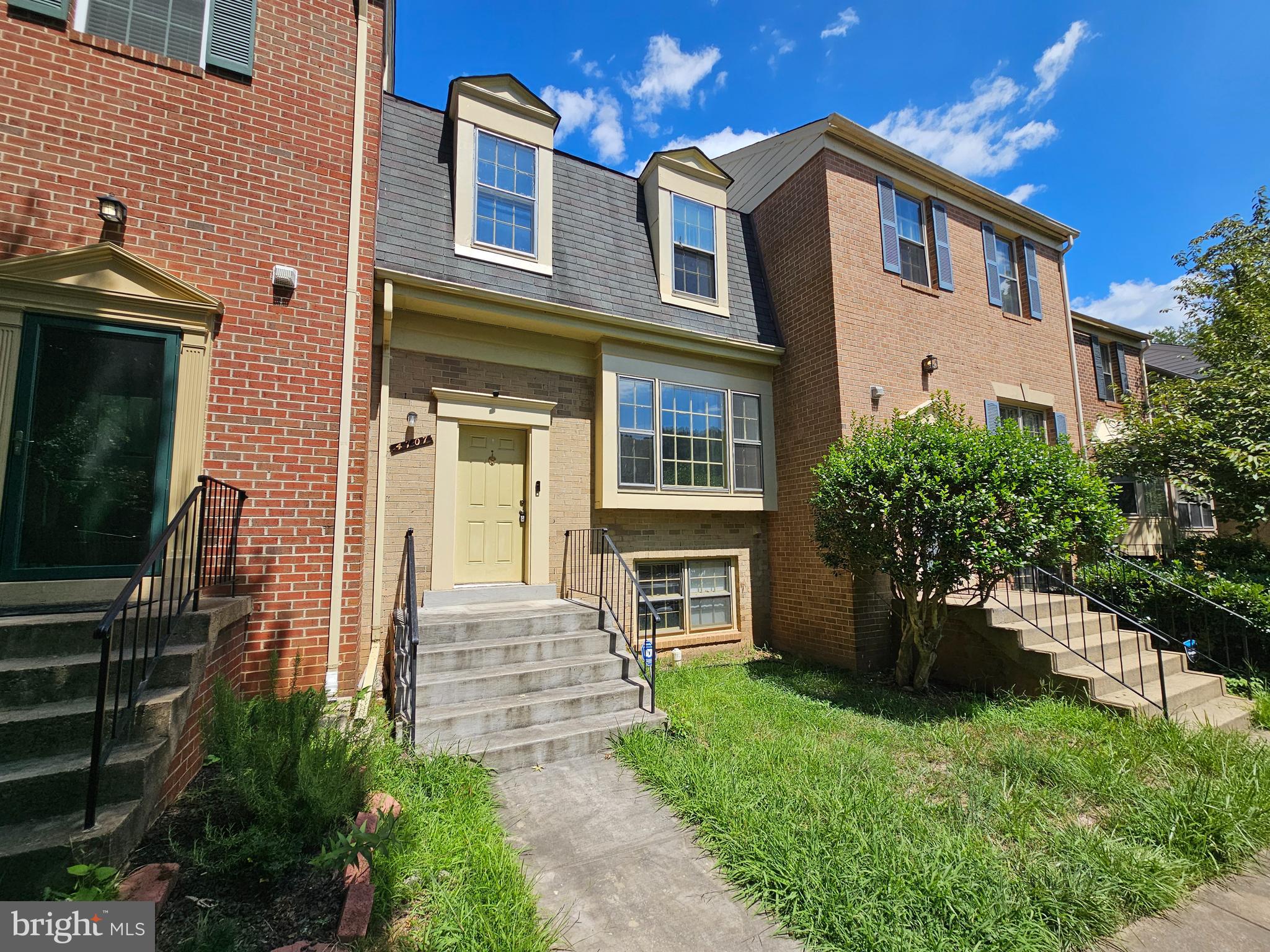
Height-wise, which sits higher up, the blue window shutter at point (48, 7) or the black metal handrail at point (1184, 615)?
the blue window shutter at point (48, 7)

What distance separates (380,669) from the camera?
5.46m

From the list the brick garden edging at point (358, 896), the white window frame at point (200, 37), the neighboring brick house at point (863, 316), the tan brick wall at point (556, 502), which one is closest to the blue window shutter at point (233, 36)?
the white window frame at point (200, 37)

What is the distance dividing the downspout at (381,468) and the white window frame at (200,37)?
218 cm

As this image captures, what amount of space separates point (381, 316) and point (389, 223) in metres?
1.08

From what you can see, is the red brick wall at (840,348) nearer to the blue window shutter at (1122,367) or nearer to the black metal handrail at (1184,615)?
the black metal handrail at (1184,615)

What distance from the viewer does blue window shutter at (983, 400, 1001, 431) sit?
8609 millimetres

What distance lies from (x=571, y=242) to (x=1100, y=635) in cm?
771

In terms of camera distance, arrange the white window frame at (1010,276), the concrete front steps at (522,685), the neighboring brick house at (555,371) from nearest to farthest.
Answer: the concrete front steps at (522,685)
the neighboring brick house at (555,371)
the white window frame at (1010,276)

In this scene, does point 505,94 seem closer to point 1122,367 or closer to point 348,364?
point 348,364

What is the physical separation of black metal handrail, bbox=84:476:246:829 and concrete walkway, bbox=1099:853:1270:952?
4.65 meters

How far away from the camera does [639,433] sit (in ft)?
23.6

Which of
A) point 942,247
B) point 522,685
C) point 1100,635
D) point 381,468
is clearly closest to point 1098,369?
point 942,247

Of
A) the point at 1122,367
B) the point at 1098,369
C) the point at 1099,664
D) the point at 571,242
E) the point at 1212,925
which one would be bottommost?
the point at 1212,925

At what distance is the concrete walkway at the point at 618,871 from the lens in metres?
2.52
